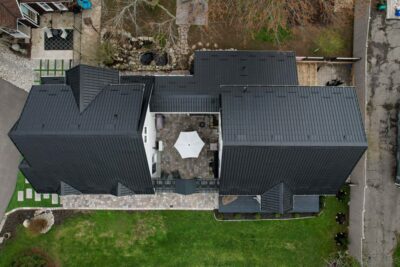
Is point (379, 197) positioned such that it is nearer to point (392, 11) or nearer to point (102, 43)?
point (392, 11)

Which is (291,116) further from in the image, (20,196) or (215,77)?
(20,196)

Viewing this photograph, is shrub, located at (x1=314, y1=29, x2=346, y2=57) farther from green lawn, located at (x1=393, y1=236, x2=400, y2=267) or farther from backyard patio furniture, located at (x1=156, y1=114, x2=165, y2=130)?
green lawn, located at (x1=393, y1=236, x2=400, y2=267)

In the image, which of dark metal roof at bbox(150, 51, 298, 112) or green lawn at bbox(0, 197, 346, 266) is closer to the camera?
dark metal roof at bbox(150, 51, 298, 112)

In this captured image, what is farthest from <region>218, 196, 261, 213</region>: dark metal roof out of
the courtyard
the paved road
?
the paved road

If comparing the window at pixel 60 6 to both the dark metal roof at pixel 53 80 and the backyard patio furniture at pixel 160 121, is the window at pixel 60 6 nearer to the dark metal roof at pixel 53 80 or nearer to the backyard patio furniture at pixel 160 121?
the dark metal roof at pixel 53 80

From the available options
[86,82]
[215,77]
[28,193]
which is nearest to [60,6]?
[86,82]
